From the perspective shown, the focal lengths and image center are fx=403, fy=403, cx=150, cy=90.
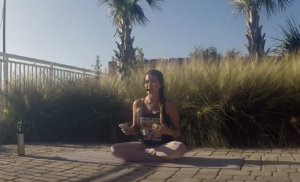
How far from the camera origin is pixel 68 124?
8609 mm

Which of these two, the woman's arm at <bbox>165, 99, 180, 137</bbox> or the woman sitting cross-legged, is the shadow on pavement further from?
the woman's arm at <bbox>165, 99, 180, 137</bbox>

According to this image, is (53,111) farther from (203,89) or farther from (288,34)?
(288,34)

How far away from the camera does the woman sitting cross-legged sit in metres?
5.37

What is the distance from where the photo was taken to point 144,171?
4.97 m

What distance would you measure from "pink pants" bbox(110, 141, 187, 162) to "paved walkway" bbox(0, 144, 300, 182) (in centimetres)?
27

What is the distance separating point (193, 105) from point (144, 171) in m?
2.64

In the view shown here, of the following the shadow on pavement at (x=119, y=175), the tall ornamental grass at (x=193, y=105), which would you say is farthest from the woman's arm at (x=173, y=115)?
the tall ornamental grass at (x=193, y=105)

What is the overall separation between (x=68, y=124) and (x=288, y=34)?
5.94 metres

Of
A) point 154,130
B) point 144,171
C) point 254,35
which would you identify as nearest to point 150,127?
point 154,130

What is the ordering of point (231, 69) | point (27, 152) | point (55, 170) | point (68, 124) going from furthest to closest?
point (68, 124) < point (231, 69) < point (27, 152) < point (55, 170)

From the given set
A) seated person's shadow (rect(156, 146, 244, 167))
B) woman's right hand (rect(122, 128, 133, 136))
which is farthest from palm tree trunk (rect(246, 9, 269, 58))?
woman's right hand (rect(122, 128, 133, 136))

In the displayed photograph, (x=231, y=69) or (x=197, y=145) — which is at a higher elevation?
(x=231, y=69)

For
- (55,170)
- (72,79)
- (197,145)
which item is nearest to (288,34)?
(197,145)

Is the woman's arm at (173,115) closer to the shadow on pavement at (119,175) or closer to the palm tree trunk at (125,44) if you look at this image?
the shadow on pavement at (119,175)
